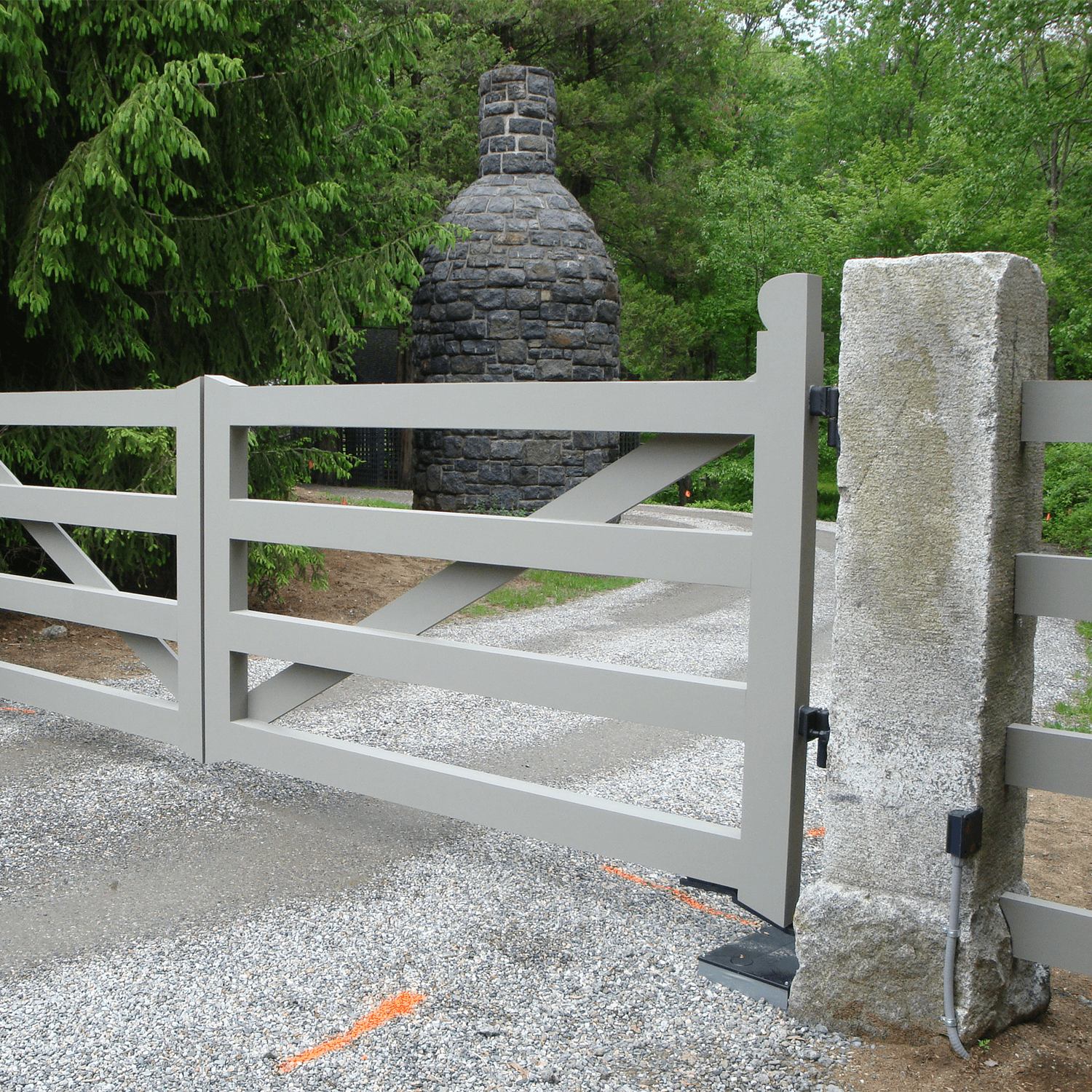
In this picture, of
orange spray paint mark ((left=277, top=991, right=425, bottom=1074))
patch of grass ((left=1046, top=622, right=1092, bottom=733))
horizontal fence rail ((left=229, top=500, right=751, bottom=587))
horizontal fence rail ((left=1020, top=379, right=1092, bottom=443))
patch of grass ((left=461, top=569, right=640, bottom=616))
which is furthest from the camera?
patch of grass ((left=461, top=569, right=640, bottom=616))

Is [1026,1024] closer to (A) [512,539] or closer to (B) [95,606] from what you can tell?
(A) [512,539]

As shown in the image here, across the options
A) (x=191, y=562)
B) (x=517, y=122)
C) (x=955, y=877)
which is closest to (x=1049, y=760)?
(x=955, y=877)

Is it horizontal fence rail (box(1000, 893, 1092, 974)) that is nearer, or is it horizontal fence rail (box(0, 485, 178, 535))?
horizontal fence rail (box(1000, 893, 1092, 974))

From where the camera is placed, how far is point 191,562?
3.69 m

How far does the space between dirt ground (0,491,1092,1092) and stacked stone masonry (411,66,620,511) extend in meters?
6.79

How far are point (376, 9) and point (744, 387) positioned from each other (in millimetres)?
17927

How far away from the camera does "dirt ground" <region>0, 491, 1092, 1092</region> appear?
2068mm

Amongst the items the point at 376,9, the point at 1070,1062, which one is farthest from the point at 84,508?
the point at 376,9

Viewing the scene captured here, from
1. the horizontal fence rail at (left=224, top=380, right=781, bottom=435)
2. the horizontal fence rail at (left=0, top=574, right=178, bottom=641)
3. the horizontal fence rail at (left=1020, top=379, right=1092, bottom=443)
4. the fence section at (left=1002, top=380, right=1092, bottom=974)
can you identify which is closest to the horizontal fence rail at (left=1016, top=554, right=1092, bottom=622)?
the fence section at (left=1002, top=380, right=1092, bottom=974)

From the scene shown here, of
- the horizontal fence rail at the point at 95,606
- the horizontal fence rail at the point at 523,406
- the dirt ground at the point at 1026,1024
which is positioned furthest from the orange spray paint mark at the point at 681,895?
the horizontal fence rail at the point at 95,606

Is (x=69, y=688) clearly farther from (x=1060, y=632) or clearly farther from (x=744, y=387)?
(x=1060, y=632)

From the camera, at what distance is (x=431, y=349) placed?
13.2 meters

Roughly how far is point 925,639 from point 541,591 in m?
7.30

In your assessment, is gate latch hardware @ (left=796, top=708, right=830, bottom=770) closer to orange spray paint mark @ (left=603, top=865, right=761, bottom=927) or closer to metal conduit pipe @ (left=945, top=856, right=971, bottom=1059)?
metal conduit pipe @ (left=945, top=856, right=971, bottom=1059)
